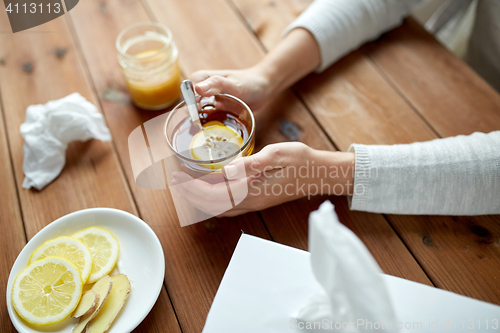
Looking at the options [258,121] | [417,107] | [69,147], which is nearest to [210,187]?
→ [258,121]

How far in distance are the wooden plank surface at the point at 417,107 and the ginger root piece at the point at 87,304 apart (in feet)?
1.61

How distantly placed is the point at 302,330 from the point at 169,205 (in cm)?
32

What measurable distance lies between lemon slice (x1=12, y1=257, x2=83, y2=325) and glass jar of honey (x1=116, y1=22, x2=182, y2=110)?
37 cm

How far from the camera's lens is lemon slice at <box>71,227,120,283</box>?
0.56 metres

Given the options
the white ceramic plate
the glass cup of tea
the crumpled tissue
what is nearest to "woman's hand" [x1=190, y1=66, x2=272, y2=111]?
the glass cup of tea

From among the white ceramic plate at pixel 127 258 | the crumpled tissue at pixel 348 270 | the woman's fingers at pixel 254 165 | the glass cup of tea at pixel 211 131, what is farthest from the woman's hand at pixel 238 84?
the crumpled tissue at pixel 348 270

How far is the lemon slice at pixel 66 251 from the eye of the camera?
552 millimetres

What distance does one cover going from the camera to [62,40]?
3.02 ft

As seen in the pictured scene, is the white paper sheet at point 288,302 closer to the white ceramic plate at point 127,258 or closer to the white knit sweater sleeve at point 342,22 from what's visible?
the white ceramic plate at point 127,258

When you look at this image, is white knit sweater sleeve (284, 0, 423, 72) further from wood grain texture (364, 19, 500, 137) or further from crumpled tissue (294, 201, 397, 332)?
crumpled tissue (294, 201, 397, 332)

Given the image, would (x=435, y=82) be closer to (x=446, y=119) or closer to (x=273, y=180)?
(x=446, y=119)

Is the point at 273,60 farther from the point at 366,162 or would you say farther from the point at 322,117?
the point at 366,162

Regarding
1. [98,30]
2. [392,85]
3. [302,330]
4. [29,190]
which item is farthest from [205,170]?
[98,30]

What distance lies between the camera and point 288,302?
51 cm
